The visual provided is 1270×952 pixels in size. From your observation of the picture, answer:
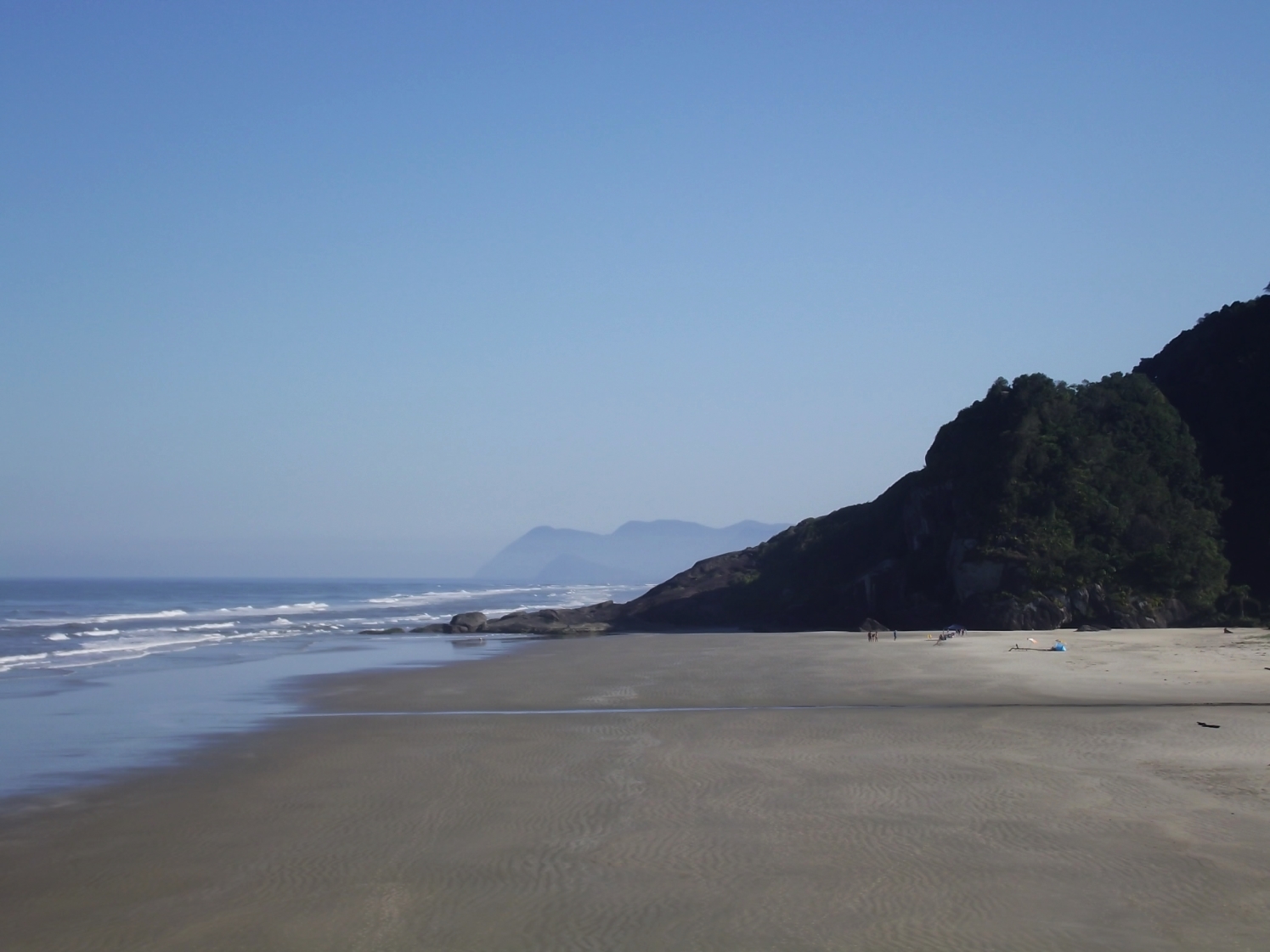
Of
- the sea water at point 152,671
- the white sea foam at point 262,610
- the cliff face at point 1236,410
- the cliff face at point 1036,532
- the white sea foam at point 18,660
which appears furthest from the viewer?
the white sea foam at point 262,610

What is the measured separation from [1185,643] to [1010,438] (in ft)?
45.1

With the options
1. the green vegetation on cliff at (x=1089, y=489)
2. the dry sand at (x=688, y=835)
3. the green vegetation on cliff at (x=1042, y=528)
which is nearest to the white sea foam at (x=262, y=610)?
the green vegetation on cliff at (x=1042, y=528)

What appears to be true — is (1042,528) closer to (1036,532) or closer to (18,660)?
(1036,532)

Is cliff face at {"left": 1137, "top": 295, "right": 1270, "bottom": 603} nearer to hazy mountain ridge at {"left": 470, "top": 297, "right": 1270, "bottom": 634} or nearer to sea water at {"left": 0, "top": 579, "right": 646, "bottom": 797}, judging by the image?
hazy mountain ridge at {"left": 470, "top": 297, "right": 1270, "bottom": 634}

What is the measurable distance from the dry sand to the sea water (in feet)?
5.49

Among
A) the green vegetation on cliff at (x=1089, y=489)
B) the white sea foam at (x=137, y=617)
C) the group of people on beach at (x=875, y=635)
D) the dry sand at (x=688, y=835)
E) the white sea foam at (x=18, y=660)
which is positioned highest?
the green vegetation on cliff at (x=1089, y=489)

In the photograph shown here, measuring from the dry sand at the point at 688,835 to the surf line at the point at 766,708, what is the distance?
6.1 inches

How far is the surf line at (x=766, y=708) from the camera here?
17938mm

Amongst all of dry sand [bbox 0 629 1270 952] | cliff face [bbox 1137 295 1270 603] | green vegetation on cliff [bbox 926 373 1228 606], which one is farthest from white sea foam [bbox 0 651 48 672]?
cliff face [bbox 1137 295 1270 603]

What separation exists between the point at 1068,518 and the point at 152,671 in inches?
1219

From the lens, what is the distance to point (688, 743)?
15539 mm

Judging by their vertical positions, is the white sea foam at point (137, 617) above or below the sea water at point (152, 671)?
above

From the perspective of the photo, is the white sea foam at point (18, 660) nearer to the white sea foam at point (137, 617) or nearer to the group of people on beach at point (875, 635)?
the white sea foam at point (137, 617)

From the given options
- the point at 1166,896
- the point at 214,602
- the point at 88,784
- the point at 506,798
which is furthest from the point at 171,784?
the point at 214,602
